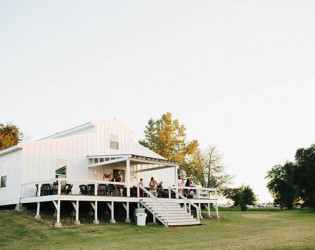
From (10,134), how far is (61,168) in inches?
1020

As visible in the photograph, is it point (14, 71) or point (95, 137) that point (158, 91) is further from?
point (14, 71)

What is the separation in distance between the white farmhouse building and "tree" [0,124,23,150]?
18.5 metres

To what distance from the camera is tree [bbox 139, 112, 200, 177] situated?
3725 centimetres

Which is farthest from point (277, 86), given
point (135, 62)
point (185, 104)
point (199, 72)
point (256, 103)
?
point (135, 62)

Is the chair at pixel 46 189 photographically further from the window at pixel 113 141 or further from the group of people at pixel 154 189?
the window at pixel 113 141

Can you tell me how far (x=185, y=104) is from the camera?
28.9m

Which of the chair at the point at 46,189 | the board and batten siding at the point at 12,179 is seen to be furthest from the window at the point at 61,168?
the chair at the point at 46,189

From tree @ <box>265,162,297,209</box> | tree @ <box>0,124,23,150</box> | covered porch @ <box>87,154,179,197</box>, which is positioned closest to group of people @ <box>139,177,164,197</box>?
covered porch @ <box>87,154,179,197</box>

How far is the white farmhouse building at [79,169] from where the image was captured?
17250 mm

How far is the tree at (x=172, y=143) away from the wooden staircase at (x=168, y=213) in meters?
17.8

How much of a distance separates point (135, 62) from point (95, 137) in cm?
623

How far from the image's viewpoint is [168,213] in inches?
714

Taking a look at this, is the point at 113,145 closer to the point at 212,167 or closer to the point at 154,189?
the point at 154,189

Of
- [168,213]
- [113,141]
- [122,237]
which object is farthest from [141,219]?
[113,141]
